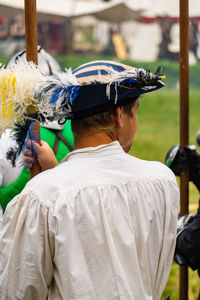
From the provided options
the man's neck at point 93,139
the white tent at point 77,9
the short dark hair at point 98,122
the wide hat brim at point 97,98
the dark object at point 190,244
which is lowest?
the dark object at point 190,244

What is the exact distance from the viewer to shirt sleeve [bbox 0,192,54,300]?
135 centimetres

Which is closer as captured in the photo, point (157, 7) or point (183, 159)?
point (183, 159)

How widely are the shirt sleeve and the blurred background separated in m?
10.7

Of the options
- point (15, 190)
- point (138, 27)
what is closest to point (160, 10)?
point (138, 27)

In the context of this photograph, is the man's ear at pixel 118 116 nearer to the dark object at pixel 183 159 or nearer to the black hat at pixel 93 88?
the black hat at pixel 93 88

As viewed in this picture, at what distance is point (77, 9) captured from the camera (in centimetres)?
1342

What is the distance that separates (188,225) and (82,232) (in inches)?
33.2

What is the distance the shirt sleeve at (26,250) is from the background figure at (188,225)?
78cm

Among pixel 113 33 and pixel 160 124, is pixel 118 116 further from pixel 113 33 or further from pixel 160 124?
pixel 113 33

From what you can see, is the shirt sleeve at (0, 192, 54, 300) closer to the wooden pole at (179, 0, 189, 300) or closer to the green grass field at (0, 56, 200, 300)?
the wooden pole at (179, 0, 189, 300)

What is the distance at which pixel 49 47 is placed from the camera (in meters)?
13.8

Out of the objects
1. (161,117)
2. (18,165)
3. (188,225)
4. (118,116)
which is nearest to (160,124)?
(161,117)

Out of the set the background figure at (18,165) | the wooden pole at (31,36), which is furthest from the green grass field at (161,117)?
the wooden pole at (31,36)

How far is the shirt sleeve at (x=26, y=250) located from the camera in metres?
1.35
